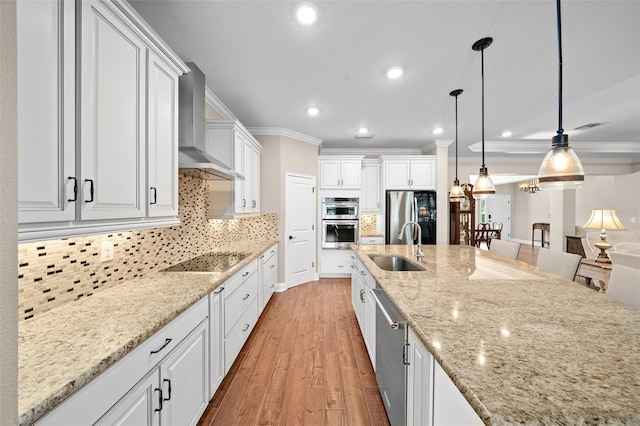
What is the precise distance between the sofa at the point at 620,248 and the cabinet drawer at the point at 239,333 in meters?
3.91

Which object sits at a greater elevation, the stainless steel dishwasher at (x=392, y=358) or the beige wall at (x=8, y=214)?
the beige wall at (x=8, y=214)

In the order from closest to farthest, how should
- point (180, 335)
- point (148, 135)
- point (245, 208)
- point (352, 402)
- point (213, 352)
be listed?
point (180, 335) → point (148, 135) → point (213, 352) → point (352, 402) → point (245, 208)

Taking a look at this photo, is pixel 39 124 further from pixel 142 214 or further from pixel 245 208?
pixel 245 208

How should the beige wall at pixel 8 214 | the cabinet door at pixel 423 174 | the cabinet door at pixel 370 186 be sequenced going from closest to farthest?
the beige wall at pixel 8 214
the cabinet door at pixel 423 174
the cabinet door at pixel 370 186

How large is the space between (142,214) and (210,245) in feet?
5.51

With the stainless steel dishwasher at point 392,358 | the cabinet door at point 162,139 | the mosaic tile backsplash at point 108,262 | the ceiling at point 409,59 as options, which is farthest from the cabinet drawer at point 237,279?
the ceiling at point 409,59

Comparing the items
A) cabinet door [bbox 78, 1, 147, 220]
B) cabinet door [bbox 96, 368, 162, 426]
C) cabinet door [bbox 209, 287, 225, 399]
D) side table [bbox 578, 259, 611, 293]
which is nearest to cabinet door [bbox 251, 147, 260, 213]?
cabinet door [bbox 209, 287, 225, 399]

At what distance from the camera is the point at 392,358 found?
1.52 metres

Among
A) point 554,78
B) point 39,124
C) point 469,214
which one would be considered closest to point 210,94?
point 39,124

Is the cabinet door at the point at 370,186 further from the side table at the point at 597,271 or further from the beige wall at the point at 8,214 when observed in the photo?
the beige wall at the point at 8,214

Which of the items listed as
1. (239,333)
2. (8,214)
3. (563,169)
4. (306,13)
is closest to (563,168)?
(563,169)

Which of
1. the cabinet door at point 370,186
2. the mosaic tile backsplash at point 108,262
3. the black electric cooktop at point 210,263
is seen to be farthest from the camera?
the cabinet door at point 370,186

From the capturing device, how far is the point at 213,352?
5.90 feet

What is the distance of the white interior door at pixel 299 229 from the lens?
14.8 ft
